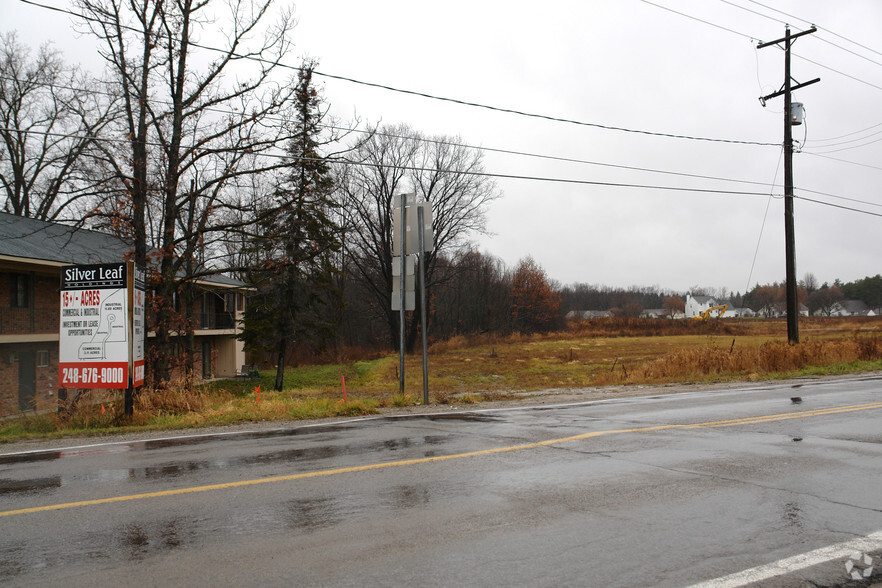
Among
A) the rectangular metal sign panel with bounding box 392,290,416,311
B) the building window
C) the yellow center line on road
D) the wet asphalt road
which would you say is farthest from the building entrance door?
the yellow center line on road

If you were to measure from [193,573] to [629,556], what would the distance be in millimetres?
2786

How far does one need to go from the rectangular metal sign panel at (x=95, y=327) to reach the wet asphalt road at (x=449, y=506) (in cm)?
361

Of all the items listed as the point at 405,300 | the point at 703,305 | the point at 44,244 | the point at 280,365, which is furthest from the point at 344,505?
the point at 703,305

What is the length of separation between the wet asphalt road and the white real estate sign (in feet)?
11.6

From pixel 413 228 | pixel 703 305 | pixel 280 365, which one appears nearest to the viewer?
pixel 413 228

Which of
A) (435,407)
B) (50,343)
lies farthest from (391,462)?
(50,343)

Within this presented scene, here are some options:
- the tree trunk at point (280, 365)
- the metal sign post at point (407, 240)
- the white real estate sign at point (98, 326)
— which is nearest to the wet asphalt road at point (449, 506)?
the white real estate sign at point (98, 326)

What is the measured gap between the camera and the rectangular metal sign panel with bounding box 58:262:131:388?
12.0 metres

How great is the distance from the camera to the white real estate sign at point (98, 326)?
472 inches

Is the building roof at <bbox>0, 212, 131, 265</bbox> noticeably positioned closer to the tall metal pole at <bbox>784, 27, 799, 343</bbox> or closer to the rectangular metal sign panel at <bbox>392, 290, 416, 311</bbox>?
the rectangular metal sign panel at <bbox>392, 290, 416, 311</bbox>

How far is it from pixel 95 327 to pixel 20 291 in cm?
1742

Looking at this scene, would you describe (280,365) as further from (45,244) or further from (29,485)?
(29,485)

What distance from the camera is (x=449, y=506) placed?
5.23 metres

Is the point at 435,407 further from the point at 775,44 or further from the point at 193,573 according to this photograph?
the point at 775,44
